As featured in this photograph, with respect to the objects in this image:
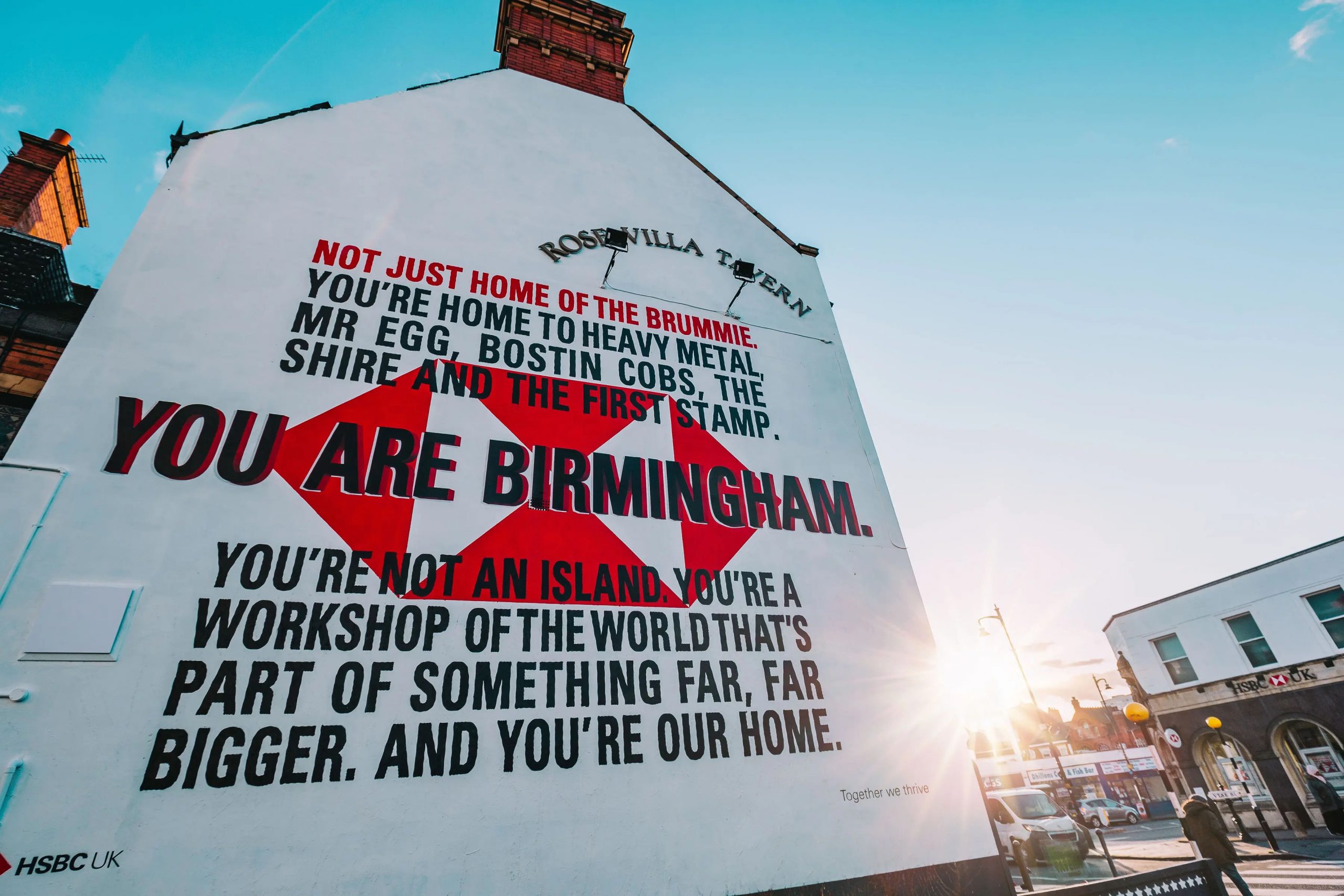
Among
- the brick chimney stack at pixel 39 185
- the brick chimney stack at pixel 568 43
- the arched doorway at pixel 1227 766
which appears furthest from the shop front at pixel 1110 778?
the brick chimney stack at pixel 39 185

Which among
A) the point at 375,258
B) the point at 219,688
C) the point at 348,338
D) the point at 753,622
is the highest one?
the point at 375,258

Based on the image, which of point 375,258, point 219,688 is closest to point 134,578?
point 219,688

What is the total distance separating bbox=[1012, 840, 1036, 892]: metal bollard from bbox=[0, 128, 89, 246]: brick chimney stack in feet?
63.0

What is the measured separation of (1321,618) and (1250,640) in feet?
6.70

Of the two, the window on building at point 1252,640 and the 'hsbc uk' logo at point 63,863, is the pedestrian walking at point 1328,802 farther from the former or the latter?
the 'hsbc uk' logo at point 63,863

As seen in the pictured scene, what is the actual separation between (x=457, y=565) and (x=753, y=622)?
291cm

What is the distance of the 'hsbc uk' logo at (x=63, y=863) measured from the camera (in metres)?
3.25

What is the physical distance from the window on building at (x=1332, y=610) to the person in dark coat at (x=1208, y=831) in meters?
15.0

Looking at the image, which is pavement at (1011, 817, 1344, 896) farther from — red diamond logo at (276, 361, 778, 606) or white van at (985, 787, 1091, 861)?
red diamond logo at (276, 361, 778, 606)

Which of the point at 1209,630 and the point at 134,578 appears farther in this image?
the point at 1209,630

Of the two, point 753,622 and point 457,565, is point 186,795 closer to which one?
point 457,565

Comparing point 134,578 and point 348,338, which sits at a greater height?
point 348,338

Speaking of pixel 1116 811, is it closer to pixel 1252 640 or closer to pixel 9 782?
pixel 1252 640

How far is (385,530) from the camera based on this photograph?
15.7ft
